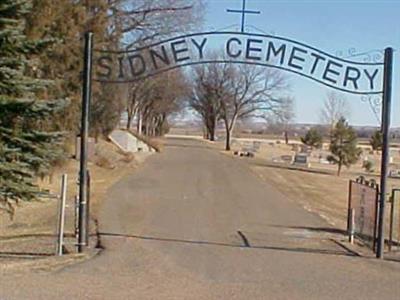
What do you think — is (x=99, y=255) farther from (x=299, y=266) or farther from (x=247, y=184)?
(x=247, y=184)

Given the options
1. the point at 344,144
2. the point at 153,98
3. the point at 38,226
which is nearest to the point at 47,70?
the point at 38,226

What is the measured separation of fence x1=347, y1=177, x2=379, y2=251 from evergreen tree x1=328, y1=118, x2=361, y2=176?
3966 cm

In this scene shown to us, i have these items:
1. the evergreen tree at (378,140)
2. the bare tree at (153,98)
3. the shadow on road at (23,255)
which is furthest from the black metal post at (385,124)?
the bare tree at (153,98)

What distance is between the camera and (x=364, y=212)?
16.5 meters

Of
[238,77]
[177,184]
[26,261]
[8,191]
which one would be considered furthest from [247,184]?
[238,77]

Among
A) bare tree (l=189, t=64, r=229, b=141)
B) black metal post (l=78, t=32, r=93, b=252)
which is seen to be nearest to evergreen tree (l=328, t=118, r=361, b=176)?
bare tree (l=189, t=64, r=229, b=141)

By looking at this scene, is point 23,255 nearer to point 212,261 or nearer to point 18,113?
point 18,113

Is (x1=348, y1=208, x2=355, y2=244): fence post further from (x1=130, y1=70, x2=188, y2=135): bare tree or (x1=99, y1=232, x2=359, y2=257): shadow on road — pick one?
(x1=130, y1=70, x2=188, y2=135): bare tree

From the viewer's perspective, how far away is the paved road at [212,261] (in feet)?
30.5

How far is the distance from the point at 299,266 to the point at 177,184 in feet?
67.0

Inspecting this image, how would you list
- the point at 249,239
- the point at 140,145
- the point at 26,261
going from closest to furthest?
1. the point at 26,261
2. the point at 249,239
3. the point at 140,145

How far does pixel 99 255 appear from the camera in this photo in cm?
1242

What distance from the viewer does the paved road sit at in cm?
930

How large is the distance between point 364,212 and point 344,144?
42.1 m
